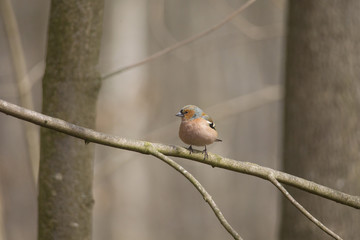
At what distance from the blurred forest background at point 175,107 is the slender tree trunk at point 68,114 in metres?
6.28

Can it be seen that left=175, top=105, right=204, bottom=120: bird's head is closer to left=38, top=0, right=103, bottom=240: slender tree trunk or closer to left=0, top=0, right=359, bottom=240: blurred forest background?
A: left=38, top=0, right=103, bottom=240: slender tree trunk

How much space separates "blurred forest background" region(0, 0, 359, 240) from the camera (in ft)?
33.5

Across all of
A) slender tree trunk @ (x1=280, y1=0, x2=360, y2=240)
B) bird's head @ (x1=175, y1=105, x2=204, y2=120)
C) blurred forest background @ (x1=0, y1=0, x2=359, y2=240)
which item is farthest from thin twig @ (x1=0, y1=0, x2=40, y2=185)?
blurred forest background @ (x1=0, y1=0, x2=359, y2=240)

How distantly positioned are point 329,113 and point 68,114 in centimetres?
250

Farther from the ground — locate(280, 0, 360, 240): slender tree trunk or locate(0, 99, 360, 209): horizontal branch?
locate(280, 0, 360, 240): slender tree trunk

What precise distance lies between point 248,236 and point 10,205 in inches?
204

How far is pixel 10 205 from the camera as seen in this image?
912 centimetres

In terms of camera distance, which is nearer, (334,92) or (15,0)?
(334,92)

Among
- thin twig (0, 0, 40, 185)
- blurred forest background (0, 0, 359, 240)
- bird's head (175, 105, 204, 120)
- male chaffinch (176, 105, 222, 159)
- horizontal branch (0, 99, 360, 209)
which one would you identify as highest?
blurred forest background (0, 0, 359, 240)

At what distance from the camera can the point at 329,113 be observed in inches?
182

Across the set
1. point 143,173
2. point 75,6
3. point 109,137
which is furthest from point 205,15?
point 109,137

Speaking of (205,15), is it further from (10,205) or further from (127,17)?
(10,205)

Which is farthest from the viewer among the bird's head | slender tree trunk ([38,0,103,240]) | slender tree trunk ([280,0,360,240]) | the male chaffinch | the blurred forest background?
the blurred forest background

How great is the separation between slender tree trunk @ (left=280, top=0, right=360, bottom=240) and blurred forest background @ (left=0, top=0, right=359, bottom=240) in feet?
15.6
